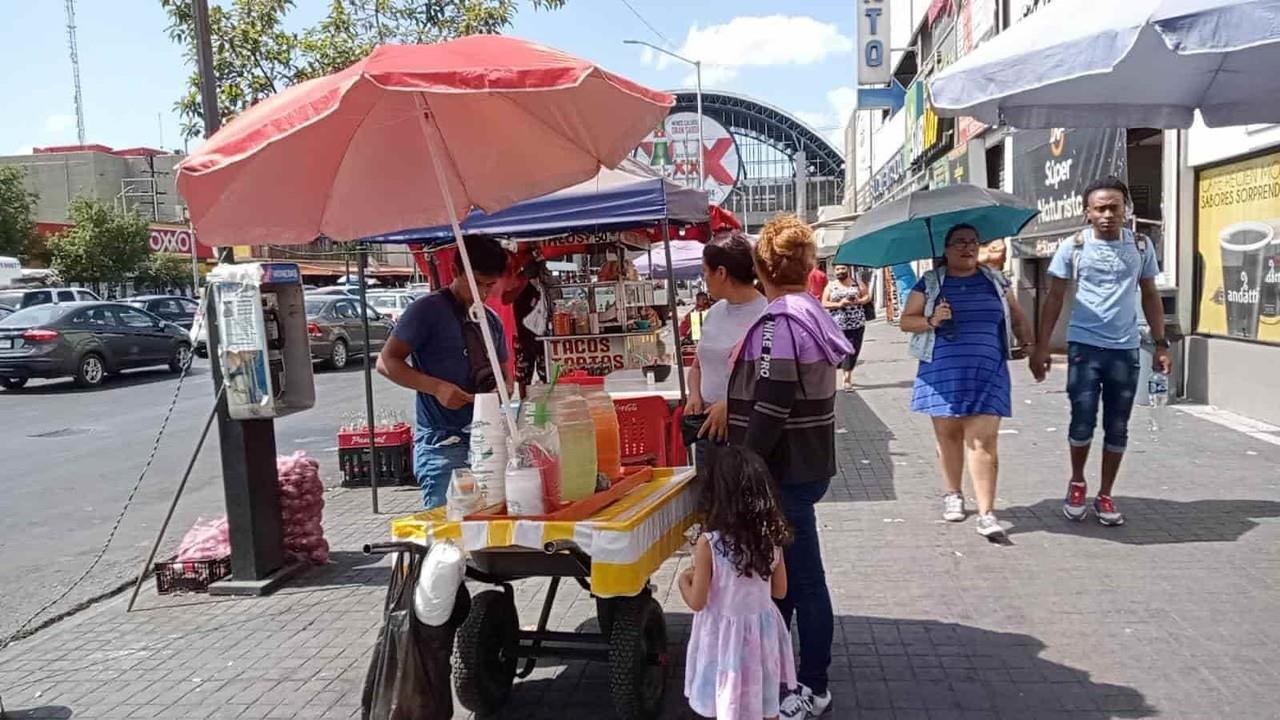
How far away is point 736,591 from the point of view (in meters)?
3.25

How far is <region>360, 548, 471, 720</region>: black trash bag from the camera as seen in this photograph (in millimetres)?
3256

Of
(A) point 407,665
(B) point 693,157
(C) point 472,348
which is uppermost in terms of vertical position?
(B) point 693,157

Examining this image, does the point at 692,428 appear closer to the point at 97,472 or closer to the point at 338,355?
the point at 97,472

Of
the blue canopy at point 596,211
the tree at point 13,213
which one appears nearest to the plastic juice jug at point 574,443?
the blue canopy at point 596,211

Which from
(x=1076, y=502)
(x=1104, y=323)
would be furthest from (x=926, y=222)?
(x=1076, y=502)

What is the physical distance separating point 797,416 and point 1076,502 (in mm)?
3299

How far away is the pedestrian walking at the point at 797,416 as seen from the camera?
11.3 feet

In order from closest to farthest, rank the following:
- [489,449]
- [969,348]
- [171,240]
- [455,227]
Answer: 1. [489,449]
2. [455,227]
3. [969,348]
4. [171,240]

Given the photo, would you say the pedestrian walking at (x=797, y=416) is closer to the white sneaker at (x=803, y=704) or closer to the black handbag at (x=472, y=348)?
the white sneaker at (x=803, y=704)

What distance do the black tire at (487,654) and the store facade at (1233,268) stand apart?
803 centimetres

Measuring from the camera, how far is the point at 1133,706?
12.1ft

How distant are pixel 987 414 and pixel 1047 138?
10818 millimetres

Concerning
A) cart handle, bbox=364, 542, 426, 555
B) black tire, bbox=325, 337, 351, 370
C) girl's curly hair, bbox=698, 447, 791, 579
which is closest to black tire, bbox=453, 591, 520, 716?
cart handle, bbox=364, 542, 426, 555

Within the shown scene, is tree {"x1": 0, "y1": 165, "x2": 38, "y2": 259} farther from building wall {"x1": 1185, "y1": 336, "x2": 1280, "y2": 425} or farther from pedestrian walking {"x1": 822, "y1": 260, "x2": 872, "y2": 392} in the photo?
building wall {"x1": 1185, "y1": 336, "x2": 1280, "y2": 425}
